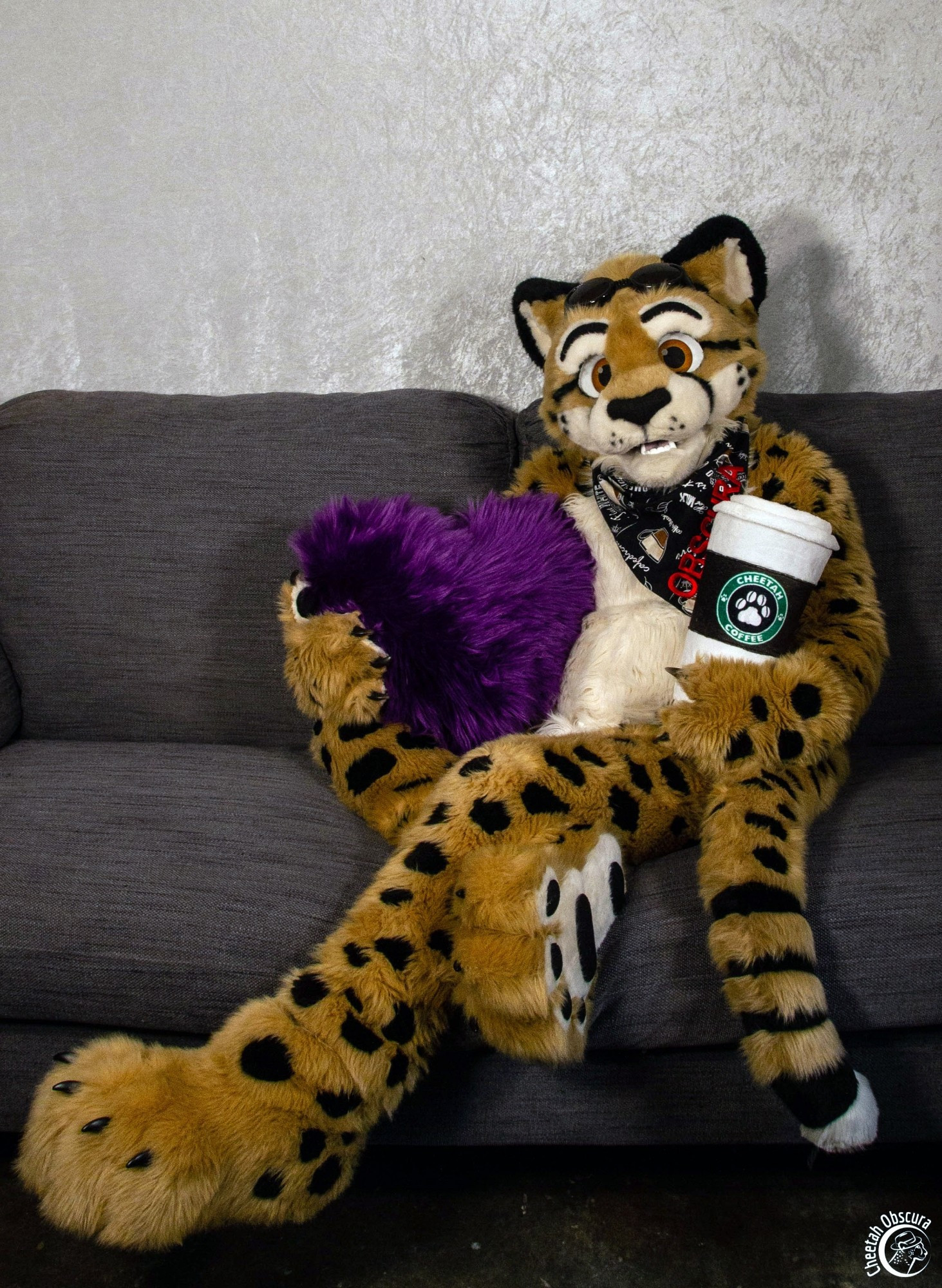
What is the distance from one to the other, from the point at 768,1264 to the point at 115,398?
4.69ft

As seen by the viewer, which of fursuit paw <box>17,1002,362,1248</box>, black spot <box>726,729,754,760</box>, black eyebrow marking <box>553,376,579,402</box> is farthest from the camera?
black eyebrow marking <box>553,376,579,402</box>

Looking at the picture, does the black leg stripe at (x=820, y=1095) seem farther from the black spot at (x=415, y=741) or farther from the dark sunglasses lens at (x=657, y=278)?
the dark sunglasses lens at (x=657, y=278)

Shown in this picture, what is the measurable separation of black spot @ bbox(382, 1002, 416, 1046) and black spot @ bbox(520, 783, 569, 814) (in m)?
0.21

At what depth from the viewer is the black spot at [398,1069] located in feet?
2.60

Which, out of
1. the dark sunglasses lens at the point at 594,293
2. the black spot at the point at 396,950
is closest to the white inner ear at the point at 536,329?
the dark sunglasses lens at the point at 594,293

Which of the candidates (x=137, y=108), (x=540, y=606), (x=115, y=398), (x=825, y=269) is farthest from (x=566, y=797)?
(x=137, y=108)

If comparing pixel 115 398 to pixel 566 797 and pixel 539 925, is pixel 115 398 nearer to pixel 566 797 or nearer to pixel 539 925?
pixel 566 797

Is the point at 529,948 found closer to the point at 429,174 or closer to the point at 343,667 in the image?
the point at 343,667

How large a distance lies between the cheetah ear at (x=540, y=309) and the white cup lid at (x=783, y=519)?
470 mm

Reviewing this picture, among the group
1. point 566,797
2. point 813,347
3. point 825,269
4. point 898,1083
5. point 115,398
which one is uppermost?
point 825,269

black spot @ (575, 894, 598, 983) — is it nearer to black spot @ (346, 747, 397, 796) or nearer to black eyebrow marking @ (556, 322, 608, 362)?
black spot @ (346, 747, 397, 796)

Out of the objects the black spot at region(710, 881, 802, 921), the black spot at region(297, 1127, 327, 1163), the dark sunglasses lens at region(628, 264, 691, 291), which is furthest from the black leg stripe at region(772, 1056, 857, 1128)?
the dark sunglasses lens at region(628, 264, 691, 291)

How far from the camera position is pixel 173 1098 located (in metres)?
0.73

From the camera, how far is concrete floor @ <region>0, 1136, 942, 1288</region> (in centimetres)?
88
